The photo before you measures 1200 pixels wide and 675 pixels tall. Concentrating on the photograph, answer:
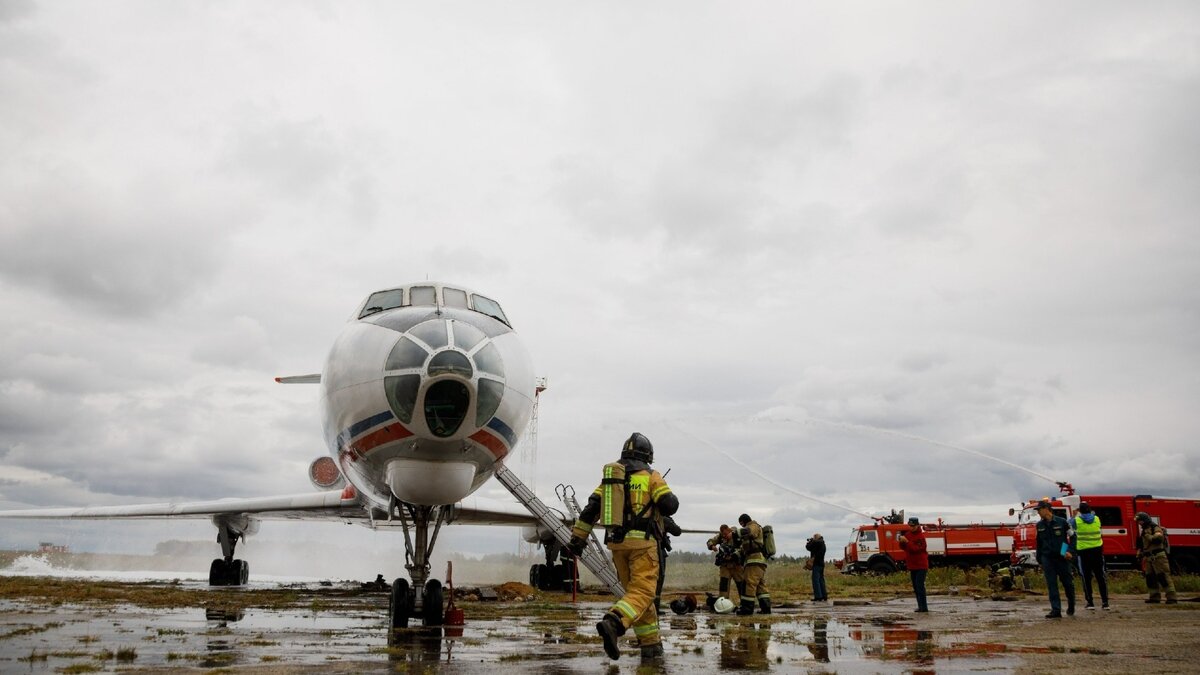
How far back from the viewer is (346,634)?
880cm

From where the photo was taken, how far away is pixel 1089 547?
13781 mm

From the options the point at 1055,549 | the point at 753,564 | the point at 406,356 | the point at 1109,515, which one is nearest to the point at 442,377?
the point at 406,356

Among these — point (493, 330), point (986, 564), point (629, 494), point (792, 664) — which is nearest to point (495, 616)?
point (493, 330)

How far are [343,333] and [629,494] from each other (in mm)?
4893

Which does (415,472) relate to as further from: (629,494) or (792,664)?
(792,664)

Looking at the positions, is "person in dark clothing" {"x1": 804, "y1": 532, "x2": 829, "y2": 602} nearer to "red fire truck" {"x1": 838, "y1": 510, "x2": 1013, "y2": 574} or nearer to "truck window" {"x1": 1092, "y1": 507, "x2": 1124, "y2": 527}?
"truck window" {"x1": 1092, "y1": 507, "x2": 1124, "y2": 527}

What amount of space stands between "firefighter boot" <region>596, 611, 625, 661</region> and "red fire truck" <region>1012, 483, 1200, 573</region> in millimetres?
24335

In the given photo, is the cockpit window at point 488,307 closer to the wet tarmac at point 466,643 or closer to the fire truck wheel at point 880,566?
the wet tarmac at point 466,643

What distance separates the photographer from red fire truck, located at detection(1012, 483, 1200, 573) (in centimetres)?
2647

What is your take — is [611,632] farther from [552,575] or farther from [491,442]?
[552,575]

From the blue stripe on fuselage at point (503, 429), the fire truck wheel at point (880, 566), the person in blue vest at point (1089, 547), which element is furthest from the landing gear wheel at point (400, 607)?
the fire truck wheel at point (880, 566)

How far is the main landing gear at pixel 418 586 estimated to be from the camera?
390 inches

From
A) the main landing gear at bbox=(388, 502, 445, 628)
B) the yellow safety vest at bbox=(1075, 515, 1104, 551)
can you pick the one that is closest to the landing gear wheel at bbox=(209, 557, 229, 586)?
the main landing gear at bbox=(388, 502, 445, 628)

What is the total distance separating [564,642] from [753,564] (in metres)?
6.50
